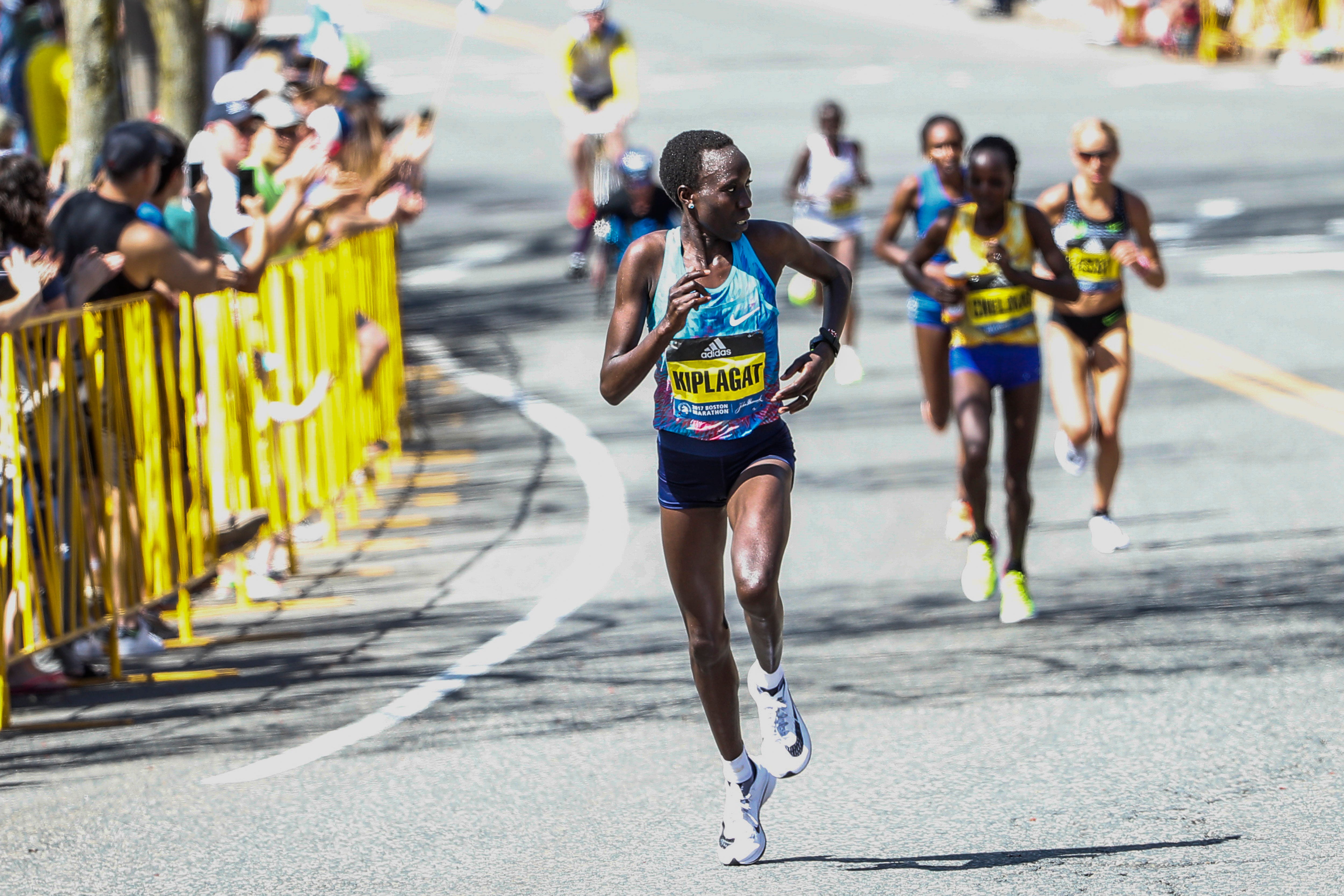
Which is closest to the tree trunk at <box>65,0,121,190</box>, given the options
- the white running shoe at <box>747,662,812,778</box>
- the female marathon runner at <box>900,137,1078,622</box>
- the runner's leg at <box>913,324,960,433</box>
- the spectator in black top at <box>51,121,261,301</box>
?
the spectator in black top at <box>51,121,261,301</box>

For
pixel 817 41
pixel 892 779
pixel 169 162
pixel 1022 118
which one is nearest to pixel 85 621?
pixel 169 162

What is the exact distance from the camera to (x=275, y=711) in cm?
738

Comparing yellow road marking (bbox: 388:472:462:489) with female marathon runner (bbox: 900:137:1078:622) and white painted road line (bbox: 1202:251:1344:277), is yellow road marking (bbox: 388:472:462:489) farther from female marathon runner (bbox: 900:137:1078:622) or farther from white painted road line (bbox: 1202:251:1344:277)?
white painted road line (bbox: 1202:251:1344:277)

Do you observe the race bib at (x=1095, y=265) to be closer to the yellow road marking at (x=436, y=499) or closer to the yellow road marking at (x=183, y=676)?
the yellow road marking at (x=436, y=499)

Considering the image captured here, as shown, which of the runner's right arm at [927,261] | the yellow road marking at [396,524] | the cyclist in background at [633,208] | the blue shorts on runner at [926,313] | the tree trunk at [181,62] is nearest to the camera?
the runner's right arm at [927,261]

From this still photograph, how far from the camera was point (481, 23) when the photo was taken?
134ft

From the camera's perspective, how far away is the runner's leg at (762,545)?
5.50 m

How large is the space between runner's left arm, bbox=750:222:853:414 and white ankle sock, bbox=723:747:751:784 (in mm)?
1003

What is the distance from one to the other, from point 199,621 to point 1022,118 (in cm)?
2100

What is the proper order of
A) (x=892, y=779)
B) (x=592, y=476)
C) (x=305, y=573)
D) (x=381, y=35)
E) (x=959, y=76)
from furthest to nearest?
1. (x=381, y=35)
2. (x=959, y=76)
3. (x=592, y=476)
4. (x=305, y=573)
5. (x=892, y=779)

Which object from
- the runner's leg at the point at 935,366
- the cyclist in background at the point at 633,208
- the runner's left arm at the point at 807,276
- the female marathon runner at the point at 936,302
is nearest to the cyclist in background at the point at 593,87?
the cyclist in background at the point at 633,208

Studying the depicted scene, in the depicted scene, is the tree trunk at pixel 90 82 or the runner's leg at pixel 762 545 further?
the tree trunk at pixel 90 82

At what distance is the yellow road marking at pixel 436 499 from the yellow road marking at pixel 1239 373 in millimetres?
4955

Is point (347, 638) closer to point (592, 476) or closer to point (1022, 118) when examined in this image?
point (592, 476)
